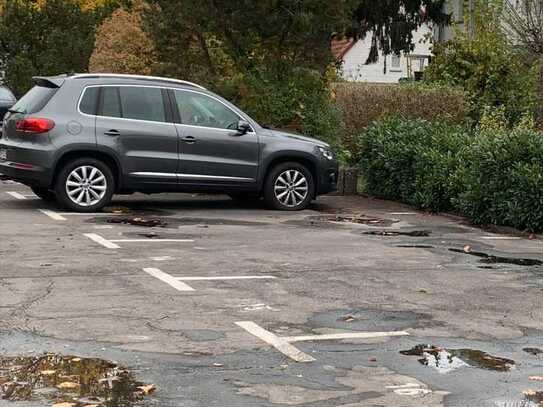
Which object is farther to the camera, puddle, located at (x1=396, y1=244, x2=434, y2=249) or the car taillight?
the car taillight

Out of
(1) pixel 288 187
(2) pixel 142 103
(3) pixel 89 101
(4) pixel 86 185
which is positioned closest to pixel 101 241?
(4) pixel 86 185

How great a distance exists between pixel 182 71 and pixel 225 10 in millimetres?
2332

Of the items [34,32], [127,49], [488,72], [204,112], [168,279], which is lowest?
[168,279]

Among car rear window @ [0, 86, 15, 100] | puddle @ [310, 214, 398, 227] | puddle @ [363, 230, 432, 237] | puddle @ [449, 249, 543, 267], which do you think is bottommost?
puddle @ [449, 249, 543, 267]

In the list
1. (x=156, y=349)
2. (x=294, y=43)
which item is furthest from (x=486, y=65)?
(x=156, y=349)

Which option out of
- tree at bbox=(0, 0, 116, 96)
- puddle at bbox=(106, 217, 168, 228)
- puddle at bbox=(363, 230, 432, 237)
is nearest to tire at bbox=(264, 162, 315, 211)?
puddle at bbox=(106, 217, 168, 228)

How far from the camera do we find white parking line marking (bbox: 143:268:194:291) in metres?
8.95

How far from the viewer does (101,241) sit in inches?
452

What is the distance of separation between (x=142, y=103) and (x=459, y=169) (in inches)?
175

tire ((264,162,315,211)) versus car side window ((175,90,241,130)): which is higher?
car side window ((175,90,241,130))

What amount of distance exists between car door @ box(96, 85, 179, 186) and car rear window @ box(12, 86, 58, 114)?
667mm

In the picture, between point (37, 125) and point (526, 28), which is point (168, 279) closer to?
point (37, 125)

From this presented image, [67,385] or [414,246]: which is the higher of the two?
[414,246]

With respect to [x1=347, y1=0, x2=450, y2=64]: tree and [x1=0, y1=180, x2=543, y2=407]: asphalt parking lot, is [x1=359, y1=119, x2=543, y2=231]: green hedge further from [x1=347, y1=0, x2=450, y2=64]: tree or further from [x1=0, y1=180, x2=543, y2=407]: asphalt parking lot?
[x1=347, y1=0, x2=450, y2=64]: tree
